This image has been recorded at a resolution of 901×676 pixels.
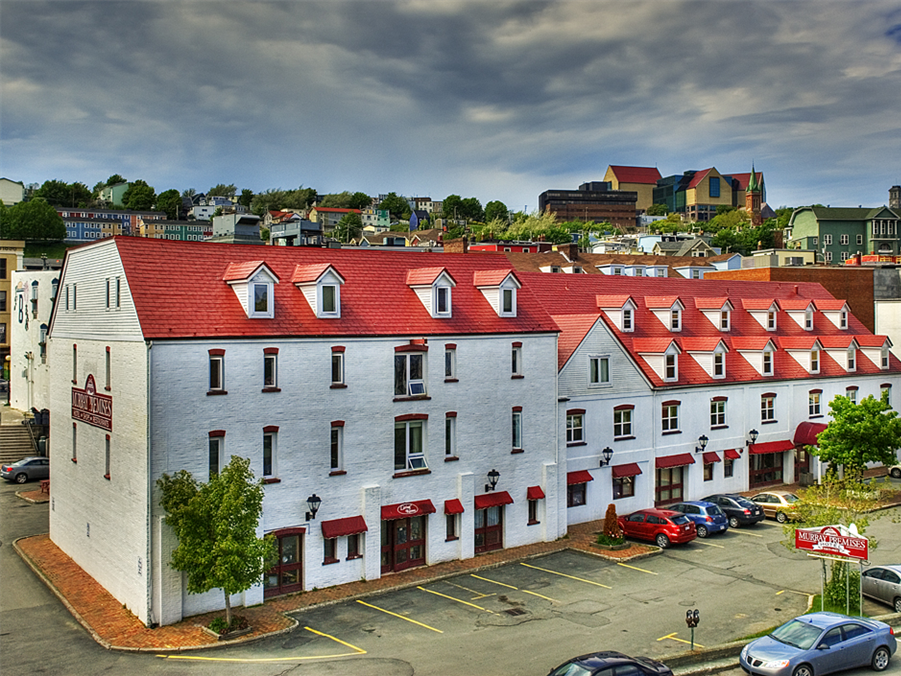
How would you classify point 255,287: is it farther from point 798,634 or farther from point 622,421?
point 622,421

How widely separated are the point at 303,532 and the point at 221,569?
549cm

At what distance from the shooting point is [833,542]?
1003 inches

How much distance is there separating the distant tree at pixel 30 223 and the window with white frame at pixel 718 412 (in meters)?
137

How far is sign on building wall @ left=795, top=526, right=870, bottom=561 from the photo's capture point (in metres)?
25.0

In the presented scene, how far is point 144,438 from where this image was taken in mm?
27578

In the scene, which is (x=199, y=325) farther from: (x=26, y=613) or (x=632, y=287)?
(x=632, y=287)

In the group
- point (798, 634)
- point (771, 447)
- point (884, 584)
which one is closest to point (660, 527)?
point (884, 584)

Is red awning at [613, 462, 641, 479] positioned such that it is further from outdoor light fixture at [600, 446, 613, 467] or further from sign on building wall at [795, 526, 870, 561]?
sign on building wall at [795, 526, 870, 561]

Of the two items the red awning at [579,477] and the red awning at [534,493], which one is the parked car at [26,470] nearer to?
the red awning at [534,493]

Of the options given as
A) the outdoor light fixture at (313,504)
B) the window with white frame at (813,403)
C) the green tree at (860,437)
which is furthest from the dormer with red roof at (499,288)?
the window with white frame at (813,403)

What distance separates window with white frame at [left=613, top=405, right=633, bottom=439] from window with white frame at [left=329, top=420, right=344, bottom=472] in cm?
1664

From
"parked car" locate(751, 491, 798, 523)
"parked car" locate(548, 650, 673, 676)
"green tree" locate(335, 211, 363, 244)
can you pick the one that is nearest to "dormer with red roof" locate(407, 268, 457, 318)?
"parked car" locate(548, 650, 673, 676)

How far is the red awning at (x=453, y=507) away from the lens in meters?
34.1

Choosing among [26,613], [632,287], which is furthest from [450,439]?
[632,287]
